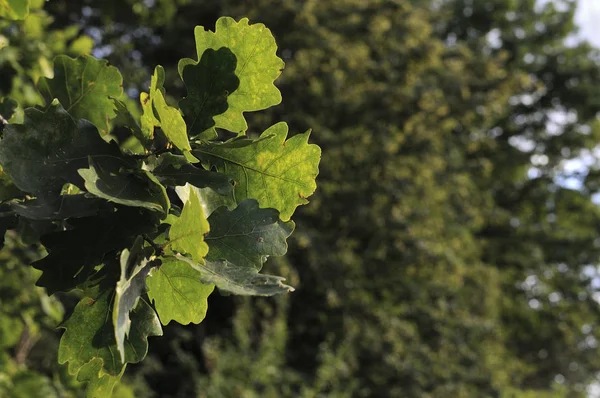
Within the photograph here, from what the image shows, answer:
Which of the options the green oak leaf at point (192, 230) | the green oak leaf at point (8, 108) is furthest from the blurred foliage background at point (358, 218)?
the green oak leaf at point (192, 230)

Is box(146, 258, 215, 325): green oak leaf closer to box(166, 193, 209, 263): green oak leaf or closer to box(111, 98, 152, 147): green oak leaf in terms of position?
box(166, 193, 209, 263): green oak leaf

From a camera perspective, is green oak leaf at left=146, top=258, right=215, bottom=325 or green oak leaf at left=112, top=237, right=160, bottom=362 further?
green oak leaf at left=146, top=258, right=215, bottom=325

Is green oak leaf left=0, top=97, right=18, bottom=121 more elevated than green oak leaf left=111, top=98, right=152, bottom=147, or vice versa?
green oak leaf left=111, top=98, right=152, bottom=147

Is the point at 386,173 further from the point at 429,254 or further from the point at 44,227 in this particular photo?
the point at 44,227

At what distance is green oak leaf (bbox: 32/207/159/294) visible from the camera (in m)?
0.85

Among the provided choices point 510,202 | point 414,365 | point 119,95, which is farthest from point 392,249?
point 119,95

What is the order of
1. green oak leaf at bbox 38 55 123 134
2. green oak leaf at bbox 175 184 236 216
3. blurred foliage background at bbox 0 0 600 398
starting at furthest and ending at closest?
blurred foliage background at bbox 0 0 600 398 < green oak leaf at bbox 38 55 123 134 < green oak leaf at bbox 175 184 236 216

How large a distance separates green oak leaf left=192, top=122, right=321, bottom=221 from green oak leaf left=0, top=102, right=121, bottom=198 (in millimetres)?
143

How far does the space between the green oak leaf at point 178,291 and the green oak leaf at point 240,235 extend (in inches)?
1.5

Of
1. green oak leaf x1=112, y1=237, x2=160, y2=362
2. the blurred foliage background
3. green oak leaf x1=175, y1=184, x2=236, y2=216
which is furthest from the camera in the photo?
the blurred foliage background

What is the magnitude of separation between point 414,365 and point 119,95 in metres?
6.96

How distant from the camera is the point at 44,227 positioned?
931 mm

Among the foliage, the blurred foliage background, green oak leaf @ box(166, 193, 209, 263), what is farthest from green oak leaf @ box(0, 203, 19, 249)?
the blurred foliage background

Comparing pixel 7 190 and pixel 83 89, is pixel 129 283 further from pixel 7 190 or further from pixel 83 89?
pixel 83 89
